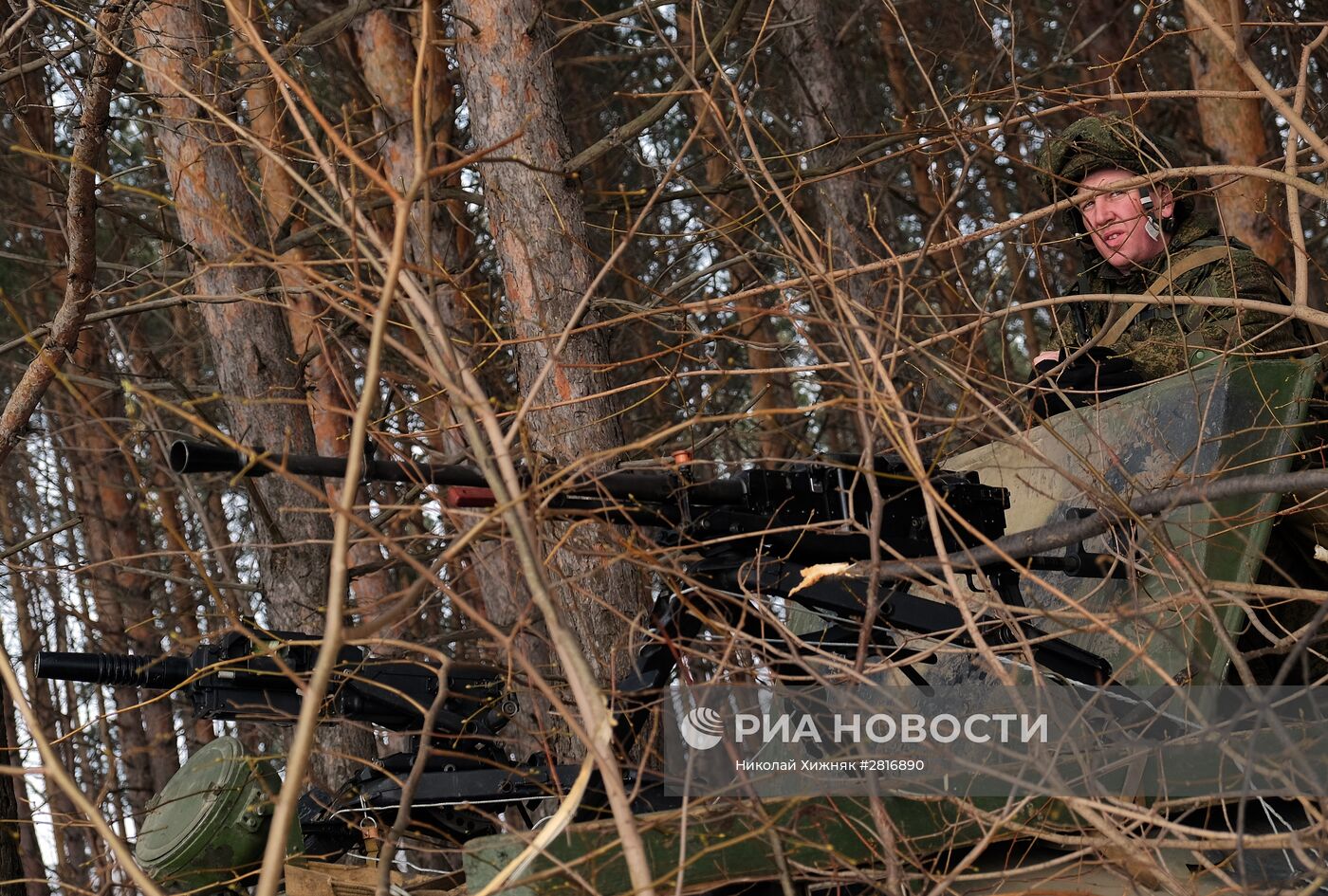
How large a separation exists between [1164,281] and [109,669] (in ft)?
10.8

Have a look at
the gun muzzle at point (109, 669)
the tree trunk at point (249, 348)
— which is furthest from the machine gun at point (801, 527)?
the tree trunk at point (249, 348)

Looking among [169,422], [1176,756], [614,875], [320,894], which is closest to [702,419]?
[614,875]

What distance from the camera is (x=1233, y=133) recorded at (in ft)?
24.5

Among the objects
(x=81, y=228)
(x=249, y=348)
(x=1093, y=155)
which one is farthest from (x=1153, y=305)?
(x=249, y=348)

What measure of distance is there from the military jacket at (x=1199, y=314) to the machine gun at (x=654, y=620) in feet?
2.58

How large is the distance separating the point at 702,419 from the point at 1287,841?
134cm

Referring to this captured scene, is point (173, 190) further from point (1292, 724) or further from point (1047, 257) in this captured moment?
point (1047, 257)

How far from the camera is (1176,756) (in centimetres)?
354

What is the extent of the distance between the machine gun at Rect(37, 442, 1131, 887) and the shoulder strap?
1066 millimetres

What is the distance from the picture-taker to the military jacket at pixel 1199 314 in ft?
13.7

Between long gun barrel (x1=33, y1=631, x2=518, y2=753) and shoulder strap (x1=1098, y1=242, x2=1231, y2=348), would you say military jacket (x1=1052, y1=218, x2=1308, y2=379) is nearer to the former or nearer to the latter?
shoulder strap (x1=1098, y1=242, x2=1231, y2=348)

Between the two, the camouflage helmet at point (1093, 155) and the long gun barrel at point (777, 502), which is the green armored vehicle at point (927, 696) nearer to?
the long gun barrel at point (777, 502)

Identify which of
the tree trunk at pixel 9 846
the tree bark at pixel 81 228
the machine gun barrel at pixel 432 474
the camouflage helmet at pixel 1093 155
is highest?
the tree bark at pixel 81 228

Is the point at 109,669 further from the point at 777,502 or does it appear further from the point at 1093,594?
the point at 1093,594
